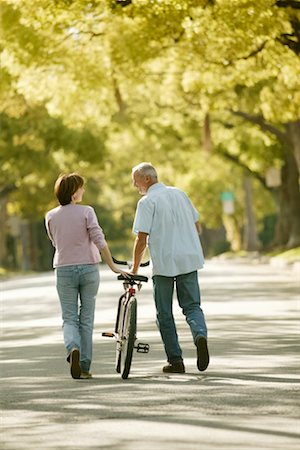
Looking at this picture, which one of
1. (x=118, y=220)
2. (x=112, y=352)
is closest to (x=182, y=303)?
(x=112, y=352)

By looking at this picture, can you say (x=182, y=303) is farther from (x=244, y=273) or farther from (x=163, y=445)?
(x=244, y=273)

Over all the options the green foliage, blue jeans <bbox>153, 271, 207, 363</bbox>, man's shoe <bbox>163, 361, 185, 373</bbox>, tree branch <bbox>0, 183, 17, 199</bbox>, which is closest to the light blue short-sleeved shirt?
blue jeans <bbox>153, 271, 207, 363</bbox>

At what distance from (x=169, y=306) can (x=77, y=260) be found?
94 cm

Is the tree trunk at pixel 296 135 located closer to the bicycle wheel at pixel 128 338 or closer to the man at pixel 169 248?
the man at pixel 169 248

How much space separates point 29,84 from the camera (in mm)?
34094

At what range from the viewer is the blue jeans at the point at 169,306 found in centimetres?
1264

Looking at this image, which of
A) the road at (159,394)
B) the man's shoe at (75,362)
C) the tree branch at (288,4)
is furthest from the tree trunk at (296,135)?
the man's shoe at (75,362)

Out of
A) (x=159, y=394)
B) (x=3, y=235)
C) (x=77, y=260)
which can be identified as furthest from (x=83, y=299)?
(x=3, y=235)

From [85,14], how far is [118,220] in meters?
79.8

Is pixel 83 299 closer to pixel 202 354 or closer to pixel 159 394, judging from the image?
pixel 202 354

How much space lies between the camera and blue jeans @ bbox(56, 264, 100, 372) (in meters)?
12.5

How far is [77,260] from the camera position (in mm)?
12500

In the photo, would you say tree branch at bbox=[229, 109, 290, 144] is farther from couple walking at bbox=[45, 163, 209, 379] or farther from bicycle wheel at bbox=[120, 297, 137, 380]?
bicycle wheel at bbox=[120, 297, 137, 380]

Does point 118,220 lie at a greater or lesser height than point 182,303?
lesser
